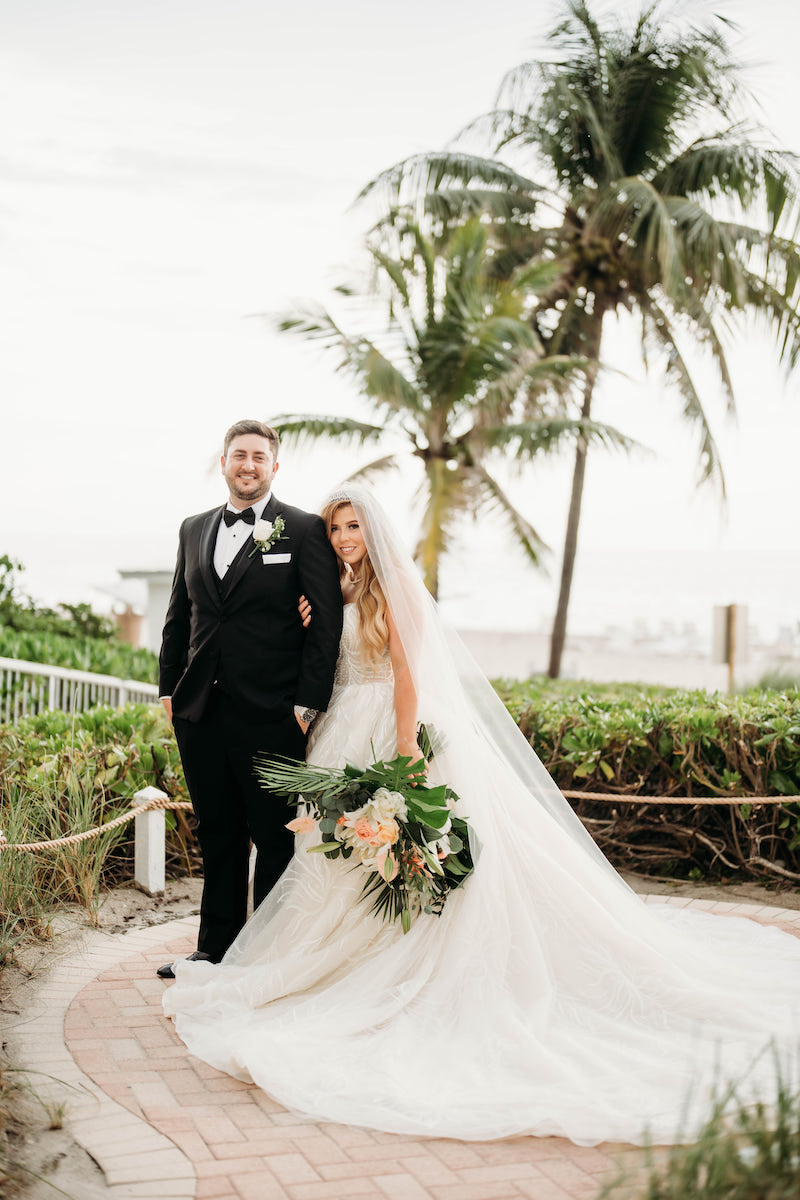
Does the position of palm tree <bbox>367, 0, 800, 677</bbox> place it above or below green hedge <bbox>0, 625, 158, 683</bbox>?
above

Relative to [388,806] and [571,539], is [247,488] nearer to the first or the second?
[388,806]

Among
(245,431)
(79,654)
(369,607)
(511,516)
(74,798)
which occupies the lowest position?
(74,798)

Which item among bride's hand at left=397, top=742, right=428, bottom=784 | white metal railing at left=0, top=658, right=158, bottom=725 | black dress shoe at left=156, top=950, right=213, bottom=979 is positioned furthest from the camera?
white metal railing at left=0, top=658, right=158, bottom=725

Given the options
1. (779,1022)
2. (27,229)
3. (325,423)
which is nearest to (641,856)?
(779,1022)

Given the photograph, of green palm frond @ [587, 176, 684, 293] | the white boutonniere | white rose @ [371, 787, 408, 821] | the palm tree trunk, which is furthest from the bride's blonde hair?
the palm tree trunk

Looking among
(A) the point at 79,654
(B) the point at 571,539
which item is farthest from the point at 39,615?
(B) the point at 571,539

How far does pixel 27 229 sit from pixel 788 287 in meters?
10.9

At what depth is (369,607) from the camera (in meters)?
4.07

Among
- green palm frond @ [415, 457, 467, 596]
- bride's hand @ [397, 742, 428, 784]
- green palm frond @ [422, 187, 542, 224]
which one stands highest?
green palm frond @ [422, 187, 542, 224]

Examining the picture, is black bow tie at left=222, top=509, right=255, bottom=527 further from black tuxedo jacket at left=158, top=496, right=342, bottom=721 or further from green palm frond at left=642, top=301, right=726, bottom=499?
green palm frond at left=642, top=301, right=726, bottom=499

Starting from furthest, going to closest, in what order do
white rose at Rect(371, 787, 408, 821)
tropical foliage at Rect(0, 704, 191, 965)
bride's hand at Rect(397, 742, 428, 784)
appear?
tropical foliage at Rect(0, 704, 191, 965) < bride's hand at Rect(397, 742, 428, 784) < white rose at Rect(371, 787, 408, 821)

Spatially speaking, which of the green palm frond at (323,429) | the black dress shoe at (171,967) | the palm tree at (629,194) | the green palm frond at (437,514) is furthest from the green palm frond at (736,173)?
the black dress shoe at (171,967)

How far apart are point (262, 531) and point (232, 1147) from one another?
2217 millimetres

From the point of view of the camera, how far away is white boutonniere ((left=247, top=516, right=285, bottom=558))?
4.03 m
